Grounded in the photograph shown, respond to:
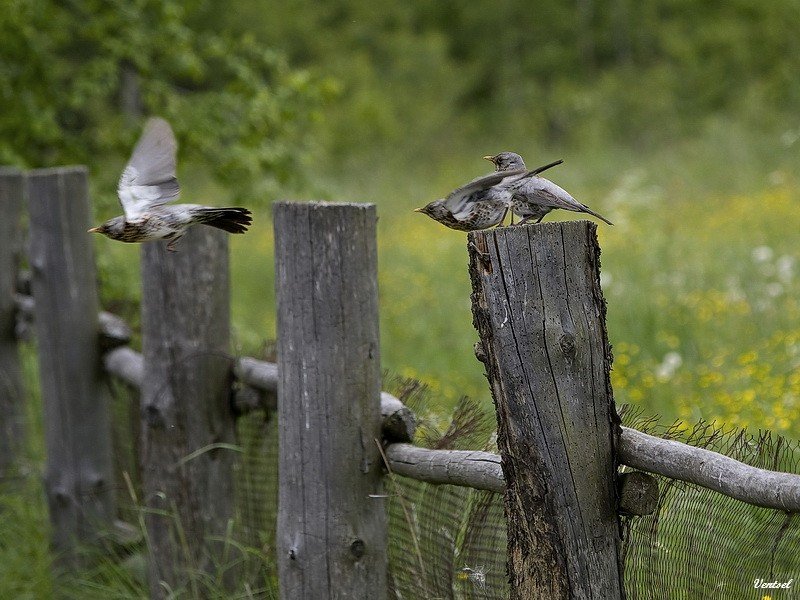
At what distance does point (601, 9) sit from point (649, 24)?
1.68 m

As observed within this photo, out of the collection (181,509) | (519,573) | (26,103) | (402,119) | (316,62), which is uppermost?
(316,62)

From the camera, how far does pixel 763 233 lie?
8.06m

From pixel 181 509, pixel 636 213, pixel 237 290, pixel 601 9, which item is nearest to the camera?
pixel 181 509

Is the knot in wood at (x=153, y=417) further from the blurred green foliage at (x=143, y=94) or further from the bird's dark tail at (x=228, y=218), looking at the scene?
the blurred green foliage at (x=143, y=94)

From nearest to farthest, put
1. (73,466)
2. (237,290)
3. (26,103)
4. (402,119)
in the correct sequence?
(73,466) → (26,103) → (237,290) → (402,119)

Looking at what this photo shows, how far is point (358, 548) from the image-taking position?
2732 millimetres

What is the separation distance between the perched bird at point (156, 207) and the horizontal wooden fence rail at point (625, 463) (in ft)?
2.41

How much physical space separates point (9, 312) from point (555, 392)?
3.91 m

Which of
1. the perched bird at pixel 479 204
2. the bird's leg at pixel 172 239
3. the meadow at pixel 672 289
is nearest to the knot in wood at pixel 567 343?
the perched bird at pixel 479 204

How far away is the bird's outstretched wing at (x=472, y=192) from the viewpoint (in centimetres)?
206

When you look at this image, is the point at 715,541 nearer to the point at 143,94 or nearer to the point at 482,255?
the point at 482,255

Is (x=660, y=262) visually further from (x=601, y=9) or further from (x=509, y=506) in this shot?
(x=601, y=9)

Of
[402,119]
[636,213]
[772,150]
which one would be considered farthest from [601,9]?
[636,213]

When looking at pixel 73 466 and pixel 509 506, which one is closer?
pixel 509 506
